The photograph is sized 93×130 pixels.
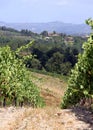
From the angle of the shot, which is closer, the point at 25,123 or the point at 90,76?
the point at 25,123

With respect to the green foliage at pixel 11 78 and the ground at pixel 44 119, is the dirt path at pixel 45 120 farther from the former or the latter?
the green foliage at pixel 11 78

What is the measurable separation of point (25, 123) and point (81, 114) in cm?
327

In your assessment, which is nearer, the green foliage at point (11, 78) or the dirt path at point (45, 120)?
the dirt path at point (45, 120)

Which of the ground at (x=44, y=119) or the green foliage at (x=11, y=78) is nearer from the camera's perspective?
the ground at (x=44, y=119)

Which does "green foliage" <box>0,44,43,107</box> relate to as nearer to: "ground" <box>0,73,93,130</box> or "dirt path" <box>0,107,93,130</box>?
"ground" <box>0,73,93,130</box>

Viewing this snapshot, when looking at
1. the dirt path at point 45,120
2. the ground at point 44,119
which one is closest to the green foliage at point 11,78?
the ground at point 44,119

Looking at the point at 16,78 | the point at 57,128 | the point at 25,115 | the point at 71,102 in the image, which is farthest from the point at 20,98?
the point at 57,128

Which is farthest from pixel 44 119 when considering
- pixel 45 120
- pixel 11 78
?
pixel 11 78

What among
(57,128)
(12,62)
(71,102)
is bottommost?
(71,102)

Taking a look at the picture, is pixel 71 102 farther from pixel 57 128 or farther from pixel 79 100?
pixel 57 128

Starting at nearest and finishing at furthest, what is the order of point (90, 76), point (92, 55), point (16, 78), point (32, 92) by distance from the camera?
point (92, 55), point (90, 76), point (16, 78), point (32, 92)

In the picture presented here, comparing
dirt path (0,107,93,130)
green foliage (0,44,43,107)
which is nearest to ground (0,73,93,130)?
dirt path (0,107,93,130)

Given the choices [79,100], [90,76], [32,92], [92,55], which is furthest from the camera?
[32,92]

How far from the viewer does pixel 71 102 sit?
3341 cm
